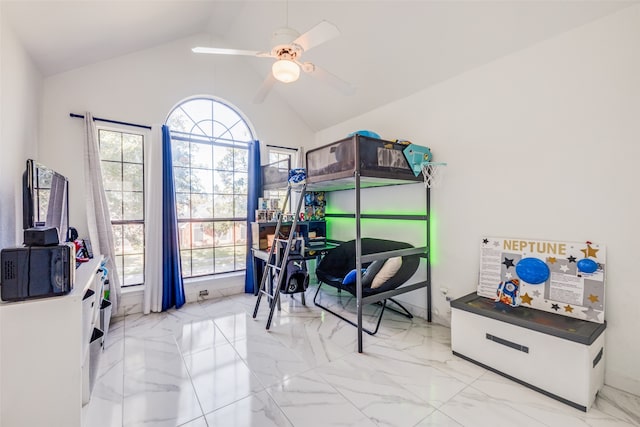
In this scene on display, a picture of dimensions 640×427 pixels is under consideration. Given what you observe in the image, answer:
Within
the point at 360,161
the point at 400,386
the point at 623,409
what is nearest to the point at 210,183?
the point at 360,161

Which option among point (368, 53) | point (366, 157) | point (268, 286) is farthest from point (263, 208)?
point (368, 53)

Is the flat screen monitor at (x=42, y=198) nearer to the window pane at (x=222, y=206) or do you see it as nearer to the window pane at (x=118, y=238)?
the window pane at (x=118, y=238)

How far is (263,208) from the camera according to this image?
12.4ft

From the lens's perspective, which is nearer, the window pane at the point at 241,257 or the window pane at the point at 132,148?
the window pane at the point at 132,148

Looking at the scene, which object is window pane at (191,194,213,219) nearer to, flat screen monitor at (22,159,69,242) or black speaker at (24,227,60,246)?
flat screen monitor at (22,159,69,242)

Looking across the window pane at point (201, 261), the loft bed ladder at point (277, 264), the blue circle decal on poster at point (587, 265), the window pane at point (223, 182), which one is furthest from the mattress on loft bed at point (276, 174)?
the blue circle decal on poster at point (587, 265)

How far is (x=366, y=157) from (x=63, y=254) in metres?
2.18

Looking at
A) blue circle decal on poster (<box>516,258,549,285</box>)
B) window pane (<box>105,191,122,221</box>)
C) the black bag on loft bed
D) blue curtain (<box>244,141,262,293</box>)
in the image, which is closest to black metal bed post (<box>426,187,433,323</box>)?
the black bag on loft bed

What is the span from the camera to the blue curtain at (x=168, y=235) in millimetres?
3195

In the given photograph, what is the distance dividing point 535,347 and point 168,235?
12.0ft

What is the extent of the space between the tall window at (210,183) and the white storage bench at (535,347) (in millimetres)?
3085

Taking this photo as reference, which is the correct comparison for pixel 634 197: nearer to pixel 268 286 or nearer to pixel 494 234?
pixel 494 234

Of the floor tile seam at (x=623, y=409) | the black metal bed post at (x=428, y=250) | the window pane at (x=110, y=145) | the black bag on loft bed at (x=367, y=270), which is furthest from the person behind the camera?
the window pane at (x=110, y=145)

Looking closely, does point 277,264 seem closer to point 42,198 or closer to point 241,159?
point 241,159
